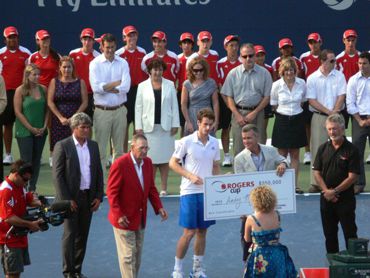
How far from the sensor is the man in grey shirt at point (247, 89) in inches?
627

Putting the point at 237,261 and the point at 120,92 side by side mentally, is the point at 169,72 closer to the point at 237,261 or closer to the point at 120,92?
the point at 120,92

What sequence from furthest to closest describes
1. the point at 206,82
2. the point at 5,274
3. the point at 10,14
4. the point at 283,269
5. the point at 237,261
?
the point at 10,14 < the point at 206,82 < the point at 237,261 < the point at 5,274 < the point at 283,269

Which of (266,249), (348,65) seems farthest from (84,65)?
(266,249)

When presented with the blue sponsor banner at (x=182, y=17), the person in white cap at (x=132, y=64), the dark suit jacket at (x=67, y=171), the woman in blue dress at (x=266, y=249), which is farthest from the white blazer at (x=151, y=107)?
the blue sponsor banner at (x=182, y=17)

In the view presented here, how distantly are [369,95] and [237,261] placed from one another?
13.2ft

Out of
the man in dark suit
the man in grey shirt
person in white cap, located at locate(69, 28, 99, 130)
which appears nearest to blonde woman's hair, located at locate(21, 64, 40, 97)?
person in white cap, located at locate(69, 28, 99, 130)

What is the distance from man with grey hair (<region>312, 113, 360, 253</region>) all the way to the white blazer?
3.74 metres

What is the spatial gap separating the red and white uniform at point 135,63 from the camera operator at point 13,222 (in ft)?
21.0

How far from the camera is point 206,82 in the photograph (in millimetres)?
15555


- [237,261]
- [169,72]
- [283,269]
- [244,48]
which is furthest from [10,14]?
[283,269]

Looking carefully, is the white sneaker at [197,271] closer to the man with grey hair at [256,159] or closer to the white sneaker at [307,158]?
the man with grey hair at [256,159]

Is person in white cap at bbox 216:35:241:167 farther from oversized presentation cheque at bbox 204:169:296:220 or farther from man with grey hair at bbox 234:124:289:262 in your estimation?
oversized presentation cheque at bbox 204:169:296:220

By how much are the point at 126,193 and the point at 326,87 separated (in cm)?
534

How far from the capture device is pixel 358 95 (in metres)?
15.8
